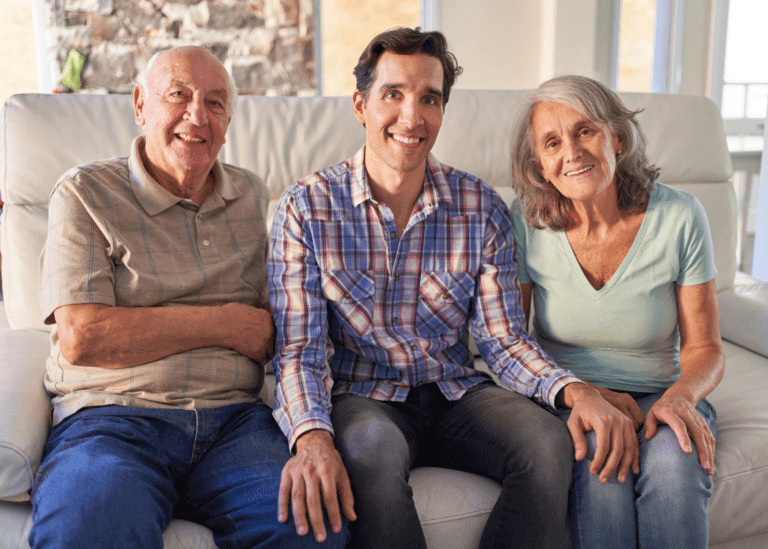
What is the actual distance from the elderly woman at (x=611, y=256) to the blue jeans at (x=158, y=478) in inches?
27.2

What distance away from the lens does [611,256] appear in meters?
1.40

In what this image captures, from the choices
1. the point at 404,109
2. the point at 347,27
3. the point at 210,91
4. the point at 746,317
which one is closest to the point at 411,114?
the point at 404,109

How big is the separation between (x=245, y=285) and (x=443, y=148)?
0.76m

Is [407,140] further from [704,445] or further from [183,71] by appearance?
[704,445]

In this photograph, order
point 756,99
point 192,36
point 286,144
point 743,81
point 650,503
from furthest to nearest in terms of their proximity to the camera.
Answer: point 756,99 < point 743,81 < point 192,36 < point 286,144 < point 650,503

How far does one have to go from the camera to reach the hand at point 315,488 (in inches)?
39.0

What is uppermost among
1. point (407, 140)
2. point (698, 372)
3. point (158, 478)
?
point (407, 140)

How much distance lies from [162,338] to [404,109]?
0.67 m

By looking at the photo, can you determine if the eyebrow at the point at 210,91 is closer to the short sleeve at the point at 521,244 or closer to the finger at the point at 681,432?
the short sleeve at the point at 521,244

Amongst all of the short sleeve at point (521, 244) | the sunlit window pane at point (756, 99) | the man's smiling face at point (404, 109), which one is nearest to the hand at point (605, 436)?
the short sleeve at point (521, 244)

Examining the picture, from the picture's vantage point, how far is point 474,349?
5.88ft

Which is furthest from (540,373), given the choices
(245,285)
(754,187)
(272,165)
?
(754,187)

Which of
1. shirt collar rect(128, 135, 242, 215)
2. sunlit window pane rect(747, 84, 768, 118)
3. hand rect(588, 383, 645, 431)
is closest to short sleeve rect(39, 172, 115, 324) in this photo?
shirt collar rect(128, 135, 242, 215)

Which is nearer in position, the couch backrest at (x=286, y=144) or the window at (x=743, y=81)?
the couch backrest at (x=286, y=144)
